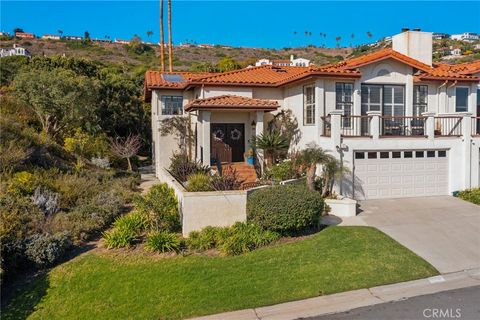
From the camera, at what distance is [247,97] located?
1905 cm

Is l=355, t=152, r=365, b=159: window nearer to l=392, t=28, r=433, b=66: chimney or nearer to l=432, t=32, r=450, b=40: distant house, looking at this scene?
l=392, t=28, r=433, b=66: chimney

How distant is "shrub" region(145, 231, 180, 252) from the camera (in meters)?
9.95

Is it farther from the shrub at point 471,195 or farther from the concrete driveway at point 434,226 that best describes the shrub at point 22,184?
the shrub at point 471,195

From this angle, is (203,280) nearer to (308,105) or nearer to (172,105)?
(308,105)

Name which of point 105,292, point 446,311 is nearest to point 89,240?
point 105,292

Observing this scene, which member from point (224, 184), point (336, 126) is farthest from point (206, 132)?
point (336, 126)

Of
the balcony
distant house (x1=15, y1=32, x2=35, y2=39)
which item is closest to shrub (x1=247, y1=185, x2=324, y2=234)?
the balcony

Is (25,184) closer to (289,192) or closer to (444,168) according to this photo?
(289,192)

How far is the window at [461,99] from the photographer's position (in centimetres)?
1859

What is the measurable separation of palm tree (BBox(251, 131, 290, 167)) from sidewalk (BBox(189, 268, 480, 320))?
371 inches

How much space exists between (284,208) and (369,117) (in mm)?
6975

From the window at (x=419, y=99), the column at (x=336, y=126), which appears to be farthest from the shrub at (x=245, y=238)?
the window at (x=419, y=99)

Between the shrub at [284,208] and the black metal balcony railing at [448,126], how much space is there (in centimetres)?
877

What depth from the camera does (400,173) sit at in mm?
16016
